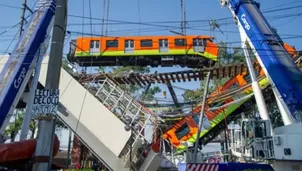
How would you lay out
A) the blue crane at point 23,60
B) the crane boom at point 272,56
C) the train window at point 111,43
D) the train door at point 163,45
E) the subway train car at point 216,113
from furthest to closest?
the train window at point 111,43
the train door at point 163,45
the subway train car at point 216,113
the crane boom at point 272,56
the blue crane at point 23,60

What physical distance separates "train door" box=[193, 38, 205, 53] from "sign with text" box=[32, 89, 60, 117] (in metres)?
21.0

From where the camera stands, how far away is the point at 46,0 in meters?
12.8

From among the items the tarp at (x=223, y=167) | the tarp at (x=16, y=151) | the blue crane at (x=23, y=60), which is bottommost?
the tarp at (x=223, y=167)

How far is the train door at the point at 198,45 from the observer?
90.1ft

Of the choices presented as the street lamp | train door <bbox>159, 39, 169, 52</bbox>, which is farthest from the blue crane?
train door <bbox>159, 39, 169, 52</bbox>

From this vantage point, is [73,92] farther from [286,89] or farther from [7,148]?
[286,89]

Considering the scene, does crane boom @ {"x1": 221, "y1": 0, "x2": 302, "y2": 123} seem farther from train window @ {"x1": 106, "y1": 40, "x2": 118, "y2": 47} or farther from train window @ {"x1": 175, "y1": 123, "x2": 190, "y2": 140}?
train window @ {"x1": 106, "y1": 40, "x2": 118, "y2": 47}

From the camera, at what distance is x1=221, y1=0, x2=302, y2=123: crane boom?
40.4 ft

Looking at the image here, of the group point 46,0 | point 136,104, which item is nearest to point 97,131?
point 136,104

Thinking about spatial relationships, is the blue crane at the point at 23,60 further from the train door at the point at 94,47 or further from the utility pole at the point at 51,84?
the train door at the point at 94,47

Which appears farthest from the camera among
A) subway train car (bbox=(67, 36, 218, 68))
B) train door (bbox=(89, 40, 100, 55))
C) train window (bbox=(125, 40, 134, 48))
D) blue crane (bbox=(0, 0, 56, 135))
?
train window (bbox=(125, 40, 134, 48))

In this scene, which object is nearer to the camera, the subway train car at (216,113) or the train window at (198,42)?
the subway train car at (216,113)

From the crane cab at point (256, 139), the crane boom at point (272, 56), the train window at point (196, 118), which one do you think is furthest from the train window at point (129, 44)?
the crane cab at point (256, 139)

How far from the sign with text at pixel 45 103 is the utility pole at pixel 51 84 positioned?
0.60ft
